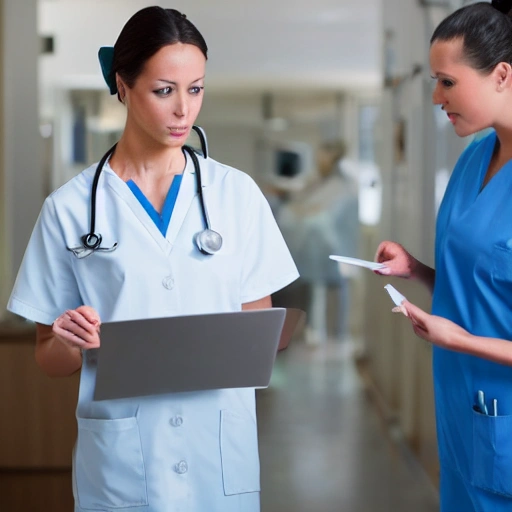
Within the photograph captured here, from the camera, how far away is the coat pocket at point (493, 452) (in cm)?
145

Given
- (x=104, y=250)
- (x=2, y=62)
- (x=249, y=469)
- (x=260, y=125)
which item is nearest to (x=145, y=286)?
(x=104, y=250)

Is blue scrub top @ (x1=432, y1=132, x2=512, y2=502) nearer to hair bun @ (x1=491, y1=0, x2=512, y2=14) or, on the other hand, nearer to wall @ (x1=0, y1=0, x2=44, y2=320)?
hair bun @ (x1=491, y1=0, x2=512, y2=14)

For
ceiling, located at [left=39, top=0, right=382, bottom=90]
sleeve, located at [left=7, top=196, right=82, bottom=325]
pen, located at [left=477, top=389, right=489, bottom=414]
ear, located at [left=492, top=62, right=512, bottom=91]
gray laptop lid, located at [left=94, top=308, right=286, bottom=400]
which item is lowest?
pen, located at [left=477, top=389, right=489, bottom=414]

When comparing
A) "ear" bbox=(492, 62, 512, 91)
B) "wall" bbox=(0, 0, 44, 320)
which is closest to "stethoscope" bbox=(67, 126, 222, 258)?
"ear" bbox=(492, 62, 512, 91)

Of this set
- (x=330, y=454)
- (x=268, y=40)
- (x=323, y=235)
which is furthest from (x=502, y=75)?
(x=323, y=235)

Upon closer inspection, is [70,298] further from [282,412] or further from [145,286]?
[282,412]

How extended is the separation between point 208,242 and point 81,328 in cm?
25

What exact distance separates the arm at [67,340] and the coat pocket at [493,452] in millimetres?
632

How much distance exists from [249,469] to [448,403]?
0.36 m

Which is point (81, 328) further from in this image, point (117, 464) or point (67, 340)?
point (117, 464)

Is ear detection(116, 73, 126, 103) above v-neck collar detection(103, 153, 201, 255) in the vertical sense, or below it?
above

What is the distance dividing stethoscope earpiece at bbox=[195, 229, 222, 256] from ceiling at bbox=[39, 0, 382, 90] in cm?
184

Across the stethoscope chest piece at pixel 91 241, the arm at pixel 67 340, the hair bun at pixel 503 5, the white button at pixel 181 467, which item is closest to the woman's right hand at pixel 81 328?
the arm at pixel 67 340

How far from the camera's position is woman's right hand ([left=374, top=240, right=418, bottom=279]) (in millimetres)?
1616
